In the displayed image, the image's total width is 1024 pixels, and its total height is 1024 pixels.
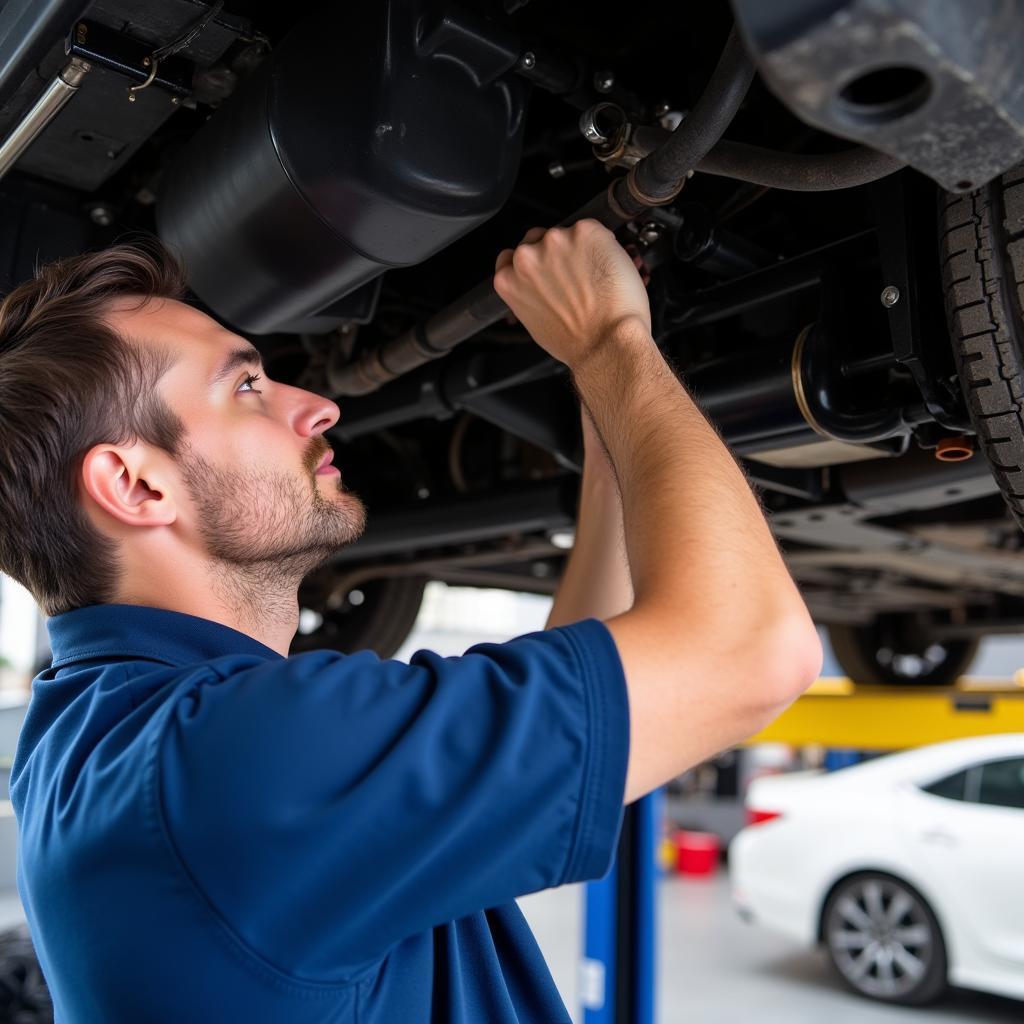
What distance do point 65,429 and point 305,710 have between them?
0.39 m

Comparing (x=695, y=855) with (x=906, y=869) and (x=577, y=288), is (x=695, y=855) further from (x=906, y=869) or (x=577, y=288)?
(x=577, y=288)

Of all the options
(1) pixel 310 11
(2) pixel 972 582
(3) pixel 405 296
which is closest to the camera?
(1) pixel 310 11

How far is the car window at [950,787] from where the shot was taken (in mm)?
3941

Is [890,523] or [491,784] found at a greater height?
[890,523]

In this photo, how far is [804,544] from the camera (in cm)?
228

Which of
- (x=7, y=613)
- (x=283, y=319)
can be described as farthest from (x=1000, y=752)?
(x=7, y=613)

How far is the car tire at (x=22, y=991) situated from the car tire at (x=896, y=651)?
9.07 ft

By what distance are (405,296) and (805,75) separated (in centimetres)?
103

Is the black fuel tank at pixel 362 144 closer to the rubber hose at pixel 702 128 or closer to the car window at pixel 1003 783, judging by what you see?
the rubber hose at pixel 702 128

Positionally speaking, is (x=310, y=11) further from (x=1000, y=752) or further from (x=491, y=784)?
(x=1000, y=752)

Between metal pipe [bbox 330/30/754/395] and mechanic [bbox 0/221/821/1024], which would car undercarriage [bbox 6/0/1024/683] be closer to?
metal pipe [bbox 330/30/754/395]

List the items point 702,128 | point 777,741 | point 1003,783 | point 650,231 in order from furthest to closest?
point 777,741 < point 1003,783 < point 650,231 < point 702,128

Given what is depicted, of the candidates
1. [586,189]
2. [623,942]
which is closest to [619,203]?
[586,189]

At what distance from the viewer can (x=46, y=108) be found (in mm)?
970
